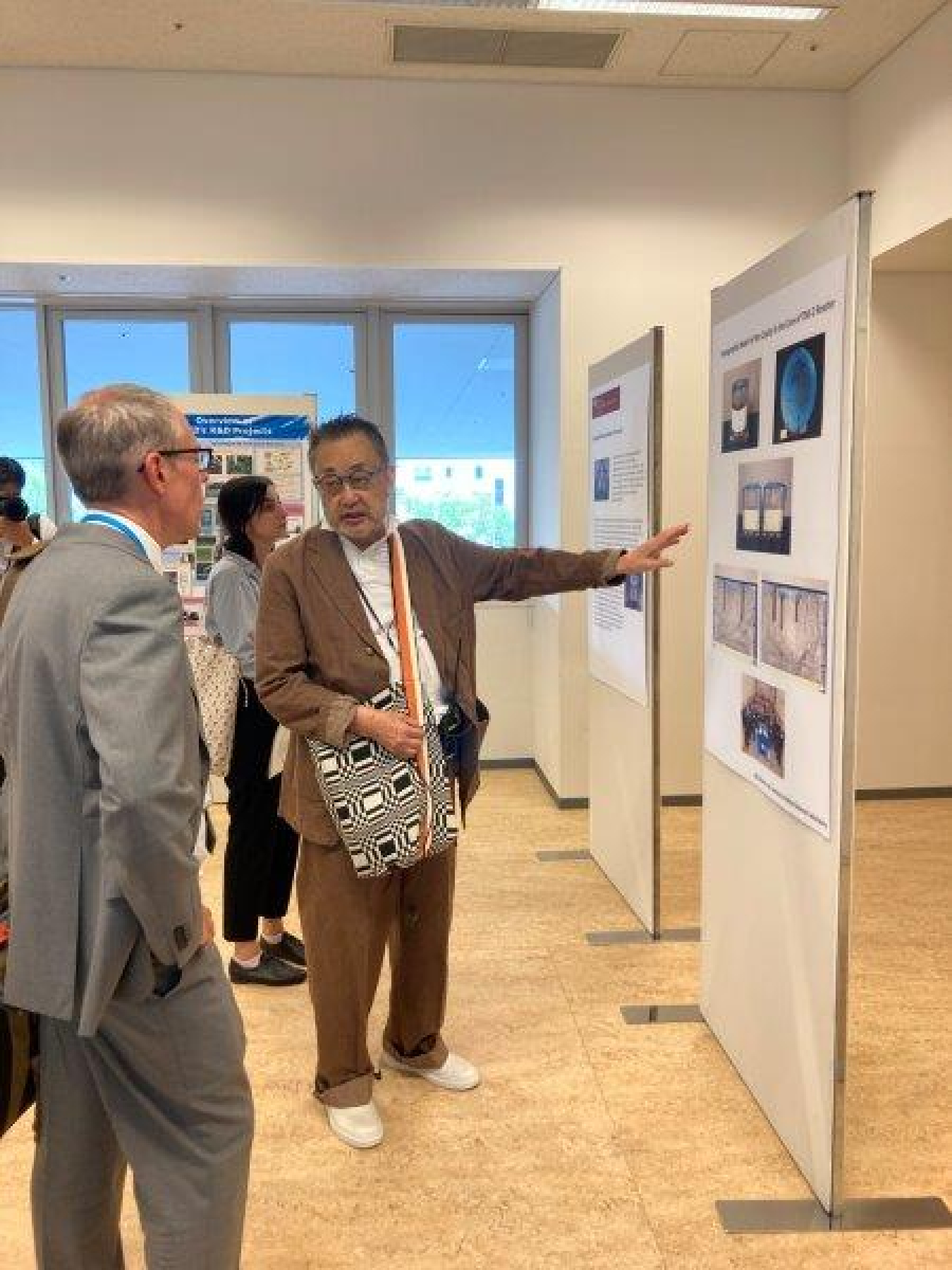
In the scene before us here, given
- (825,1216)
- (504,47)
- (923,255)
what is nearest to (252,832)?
(825,1216)

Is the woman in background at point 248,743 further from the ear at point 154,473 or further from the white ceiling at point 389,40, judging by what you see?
the white ceiling at point 389,40

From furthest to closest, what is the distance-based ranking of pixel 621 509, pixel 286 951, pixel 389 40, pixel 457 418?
pixel 457 418, pixel 389 40, pixel 621 509, pixel 286 951

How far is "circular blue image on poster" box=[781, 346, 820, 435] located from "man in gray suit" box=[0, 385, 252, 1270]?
3.98 ft

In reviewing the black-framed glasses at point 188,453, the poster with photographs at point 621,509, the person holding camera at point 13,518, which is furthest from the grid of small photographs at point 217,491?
the black-framed glasses at point 188,453

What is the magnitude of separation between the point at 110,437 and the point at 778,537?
1.41 m

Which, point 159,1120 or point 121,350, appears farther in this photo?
point 121,350

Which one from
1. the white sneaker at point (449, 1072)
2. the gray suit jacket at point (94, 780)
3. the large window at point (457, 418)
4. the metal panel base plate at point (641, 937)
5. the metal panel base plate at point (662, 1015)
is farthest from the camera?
the large window at point (457, 418)

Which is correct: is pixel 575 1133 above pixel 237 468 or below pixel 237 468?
below

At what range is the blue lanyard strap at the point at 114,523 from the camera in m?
1.42

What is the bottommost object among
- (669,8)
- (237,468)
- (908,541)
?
(908,541)

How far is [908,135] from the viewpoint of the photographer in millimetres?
4379

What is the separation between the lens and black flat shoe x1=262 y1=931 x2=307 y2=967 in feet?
11.2

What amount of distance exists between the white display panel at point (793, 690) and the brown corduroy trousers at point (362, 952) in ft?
2.49

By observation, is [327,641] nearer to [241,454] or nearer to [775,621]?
[775,621]
